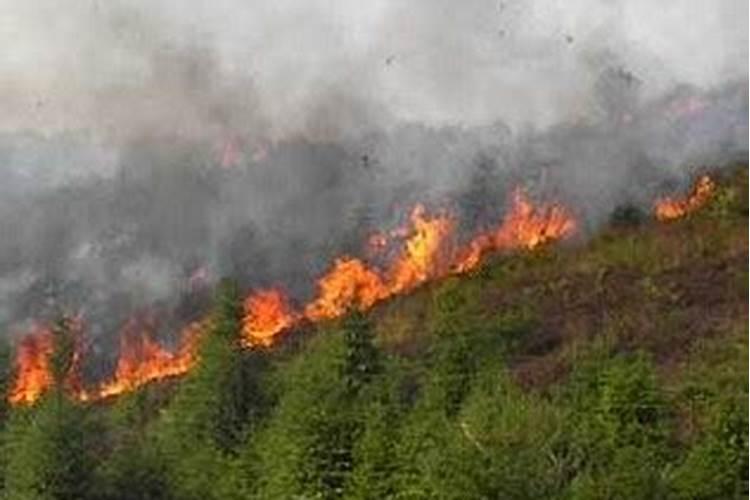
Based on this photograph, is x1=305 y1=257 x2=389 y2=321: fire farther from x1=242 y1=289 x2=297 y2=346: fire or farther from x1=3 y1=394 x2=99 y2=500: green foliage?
x1=3 y1=394 x2=99 y2=500: green foliage

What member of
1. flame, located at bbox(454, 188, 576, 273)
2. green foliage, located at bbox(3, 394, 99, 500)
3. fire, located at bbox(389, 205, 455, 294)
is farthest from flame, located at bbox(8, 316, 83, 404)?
green foliage, located at bbox(3, 394, 99, 500)

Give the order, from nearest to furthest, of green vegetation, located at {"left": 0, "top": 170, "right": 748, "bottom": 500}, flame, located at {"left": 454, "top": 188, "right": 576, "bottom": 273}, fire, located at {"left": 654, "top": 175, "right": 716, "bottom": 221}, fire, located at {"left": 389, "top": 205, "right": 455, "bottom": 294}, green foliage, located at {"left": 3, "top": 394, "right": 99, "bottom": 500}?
green vegetation, located at {"left": 0, "top": 170, "right": 748, "bottom": 500}
green foliage, located at {"left": 3, "top": 394, "right": 99, "bottom": 500}
fire, located at {"left": 654, "top": 175, "right": 716, "bottom": 221}
flame, located at {"left": 454, "top": 188, "right": 576, "bottom": 273}
fire, located at {"left": 389, "top": 205, "right": 455, "bottom": 294}

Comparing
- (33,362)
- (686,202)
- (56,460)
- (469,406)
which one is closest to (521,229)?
(686,202)

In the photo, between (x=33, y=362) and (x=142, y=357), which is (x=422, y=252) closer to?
(x=142, y=357)

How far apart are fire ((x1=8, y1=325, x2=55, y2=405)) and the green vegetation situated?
6519 millimetres

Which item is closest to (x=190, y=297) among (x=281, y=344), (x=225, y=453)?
(x=281, y=344)

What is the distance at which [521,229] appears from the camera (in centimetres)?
15612

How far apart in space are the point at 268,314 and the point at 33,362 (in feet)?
82.0

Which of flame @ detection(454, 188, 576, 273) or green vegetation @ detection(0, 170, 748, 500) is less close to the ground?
flame @ detection(454, 188, 576, 273)

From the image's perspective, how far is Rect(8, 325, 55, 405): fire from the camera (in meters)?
138

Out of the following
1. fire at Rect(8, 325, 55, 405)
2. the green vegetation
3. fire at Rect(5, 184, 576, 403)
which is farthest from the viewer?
fire at Rect(5, 184, 576, 403)

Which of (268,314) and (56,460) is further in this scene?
(268,314)

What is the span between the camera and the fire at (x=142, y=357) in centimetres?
14538

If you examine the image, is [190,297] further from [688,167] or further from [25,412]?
[25,412]
